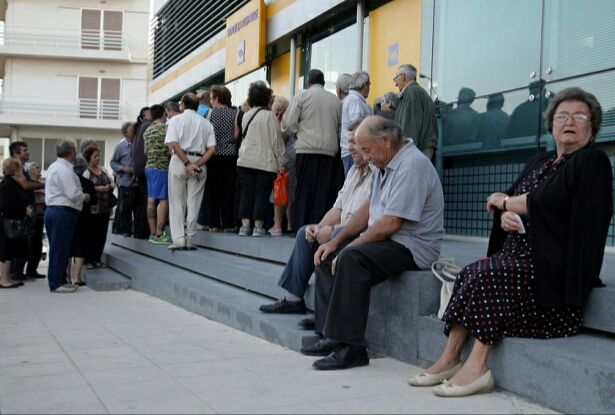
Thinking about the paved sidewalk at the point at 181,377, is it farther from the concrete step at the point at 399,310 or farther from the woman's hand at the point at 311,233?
the woman's hand at the point at 311,233

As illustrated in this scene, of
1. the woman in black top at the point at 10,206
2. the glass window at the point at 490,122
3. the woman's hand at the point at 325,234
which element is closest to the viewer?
the woman's hand at the point at 325,234

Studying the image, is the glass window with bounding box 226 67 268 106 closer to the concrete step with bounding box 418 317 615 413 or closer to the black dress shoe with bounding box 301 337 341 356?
the black dress shoe with bounding box 301 337 341 356

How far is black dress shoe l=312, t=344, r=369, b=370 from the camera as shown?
4.63 meters

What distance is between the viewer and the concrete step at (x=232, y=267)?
6.84 metres

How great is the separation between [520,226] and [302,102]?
4.42 m

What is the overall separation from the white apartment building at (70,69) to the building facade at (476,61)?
25948 millimetres

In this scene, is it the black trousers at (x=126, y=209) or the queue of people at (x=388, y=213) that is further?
the black trousers at (x=126, y=209)

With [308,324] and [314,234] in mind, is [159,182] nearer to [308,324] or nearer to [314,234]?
[314,234]

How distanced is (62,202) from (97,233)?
193 centimetres

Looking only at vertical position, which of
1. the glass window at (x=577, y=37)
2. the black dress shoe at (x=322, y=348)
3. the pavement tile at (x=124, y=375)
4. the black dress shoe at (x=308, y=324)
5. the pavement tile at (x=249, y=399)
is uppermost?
the glass window at (x=577, y=37)

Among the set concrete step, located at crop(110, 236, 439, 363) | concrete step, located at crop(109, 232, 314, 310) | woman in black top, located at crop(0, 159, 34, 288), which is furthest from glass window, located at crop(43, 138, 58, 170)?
concrete step, located at crop(110, 236, 439, 363)

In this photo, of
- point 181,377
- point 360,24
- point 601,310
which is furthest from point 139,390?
point 360,24

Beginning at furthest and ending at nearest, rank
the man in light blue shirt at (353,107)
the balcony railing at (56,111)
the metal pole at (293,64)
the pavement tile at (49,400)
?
the balcony railing at (56,111), the metal pole at (293,64), the man in light blue shirt at (353,107), the pavement tile at (49,400)

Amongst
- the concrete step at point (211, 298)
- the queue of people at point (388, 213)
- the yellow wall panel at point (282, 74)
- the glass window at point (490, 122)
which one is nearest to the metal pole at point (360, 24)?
the queue of people at point (388, 213)
